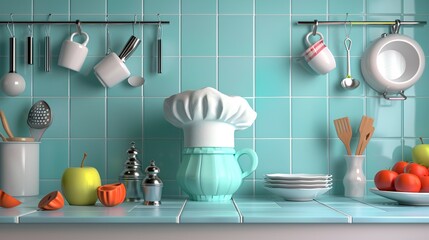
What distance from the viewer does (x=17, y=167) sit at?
6.27 feet

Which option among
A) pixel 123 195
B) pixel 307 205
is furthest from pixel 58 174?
pixel 307 205

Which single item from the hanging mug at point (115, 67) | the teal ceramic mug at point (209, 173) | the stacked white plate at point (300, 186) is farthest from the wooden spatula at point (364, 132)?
the hanging mug at point (115, 67)

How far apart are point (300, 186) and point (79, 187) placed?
0.67 metres

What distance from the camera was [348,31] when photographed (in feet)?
6.89

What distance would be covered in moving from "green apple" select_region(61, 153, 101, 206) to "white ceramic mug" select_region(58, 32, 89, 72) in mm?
434

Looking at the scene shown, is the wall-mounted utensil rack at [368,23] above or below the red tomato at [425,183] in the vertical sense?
above

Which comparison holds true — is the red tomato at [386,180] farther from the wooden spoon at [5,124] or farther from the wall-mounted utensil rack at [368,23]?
the wooden spoon at [5,124]

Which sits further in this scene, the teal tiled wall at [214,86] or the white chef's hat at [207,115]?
the teal tiled wall at [214,86]

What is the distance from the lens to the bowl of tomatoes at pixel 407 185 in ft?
5.52

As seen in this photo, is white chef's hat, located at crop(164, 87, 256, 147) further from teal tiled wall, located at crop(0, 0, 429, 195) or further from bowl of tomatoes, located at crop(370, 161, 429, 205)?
bowl of tomatoes, located at crop(370, 161, 429, 205)

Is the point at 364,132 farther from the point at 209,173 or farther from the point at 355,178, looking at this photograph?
the point at 209,173

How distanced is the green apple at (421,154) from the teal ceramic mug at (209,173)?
0.63 m

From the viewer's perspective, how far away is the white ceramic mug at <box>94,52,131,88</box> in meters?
1.99

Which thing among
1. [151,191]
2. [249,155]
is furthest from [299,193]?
[151,191]
